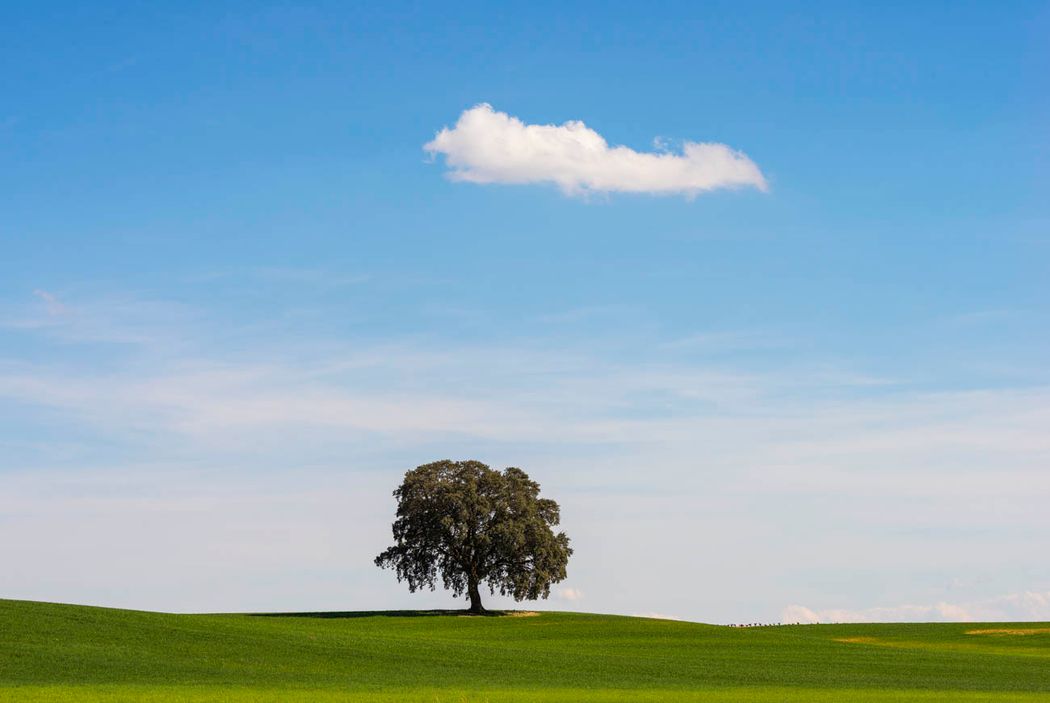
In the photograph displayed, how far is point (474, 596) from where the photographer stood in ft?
272

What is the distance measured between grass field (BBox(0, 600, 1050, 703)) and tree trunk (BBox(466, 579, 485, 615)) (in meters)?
13.0

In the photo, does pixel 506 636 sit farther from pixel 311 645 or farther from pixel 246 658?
pixel 246 658

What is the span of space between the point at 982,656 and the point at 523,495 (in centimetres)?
3348

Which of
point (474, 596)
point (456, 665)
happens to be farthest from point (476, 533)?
point (456, 665)

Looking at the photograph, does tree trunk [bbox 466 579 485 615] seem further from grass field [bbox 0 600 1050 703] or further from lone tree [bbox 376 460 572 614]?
grass field [bbox 0 600 1050 703]

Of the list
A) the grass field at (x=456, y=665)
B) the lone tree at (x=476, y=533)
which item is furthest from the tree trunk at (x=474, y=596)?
the grass field at (x=456, y=665)

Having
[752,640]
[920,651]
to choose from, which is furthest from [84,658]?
[920,651]

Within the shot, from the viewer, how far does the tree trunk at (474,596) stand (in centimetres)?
8275

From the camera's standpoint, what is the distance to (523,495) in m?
82.4

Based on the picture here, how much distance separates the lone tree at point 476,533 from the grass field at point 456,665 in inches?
443

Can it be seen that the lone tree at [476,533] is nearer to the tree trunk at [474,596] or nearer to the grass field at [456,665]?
the tree trunk at [474,596]

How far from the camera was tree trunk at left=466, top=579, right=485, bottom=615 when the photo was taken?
8275 cm

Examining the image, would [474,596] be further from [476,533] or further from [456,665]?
[456,665]

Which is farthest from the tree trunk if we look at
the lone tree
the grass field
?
the grass field
